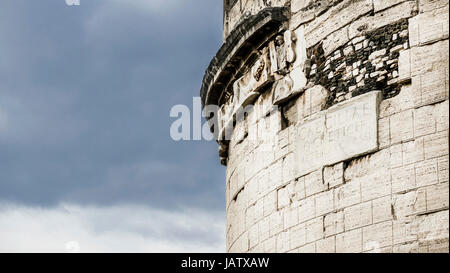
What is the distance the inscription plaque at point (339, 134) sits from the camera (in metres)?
7.85

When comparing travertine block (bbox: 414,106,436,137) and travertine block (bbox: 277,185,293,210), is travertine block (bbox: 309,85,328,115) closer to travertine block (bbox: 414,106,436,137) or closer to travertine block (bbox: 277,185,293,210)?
travertine block (bbox: 277,185,293,210)

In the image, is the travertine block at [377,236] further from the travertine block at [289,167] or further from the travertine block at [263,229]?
the travertine block at [263,229]

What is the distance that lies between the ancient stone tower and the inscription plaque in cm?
1

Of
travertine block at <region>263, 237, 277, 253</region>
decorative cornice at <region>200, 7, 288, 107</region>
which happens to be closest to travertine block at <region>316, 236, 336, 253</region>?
travertine block at <region>263, 237, 277, 253</region>

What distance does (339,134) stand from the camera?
8.12 m

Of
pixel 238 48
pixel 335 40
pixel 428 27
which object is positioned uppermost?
pixel 238 48

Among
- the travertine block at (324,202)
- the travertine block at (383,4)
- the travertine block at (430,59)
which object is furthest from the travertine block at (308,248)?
the travertine block at (383,4)

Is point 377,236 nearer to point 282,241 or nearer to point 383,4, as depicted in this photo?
point 282,241

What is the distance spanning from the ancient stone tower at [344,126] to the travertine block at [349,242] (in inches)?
0.4

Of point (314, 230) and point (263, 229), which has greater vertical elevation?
point (263, 229)

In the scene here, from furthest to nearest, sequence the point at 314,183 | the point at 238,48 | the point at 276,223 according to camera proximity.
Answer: the point at 238,48, the point at 276,223, the point at 314,183

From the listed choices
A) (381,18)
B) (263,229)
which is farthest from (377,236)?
(381,18)

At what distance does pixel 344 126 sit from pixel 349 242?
40.4 inches
